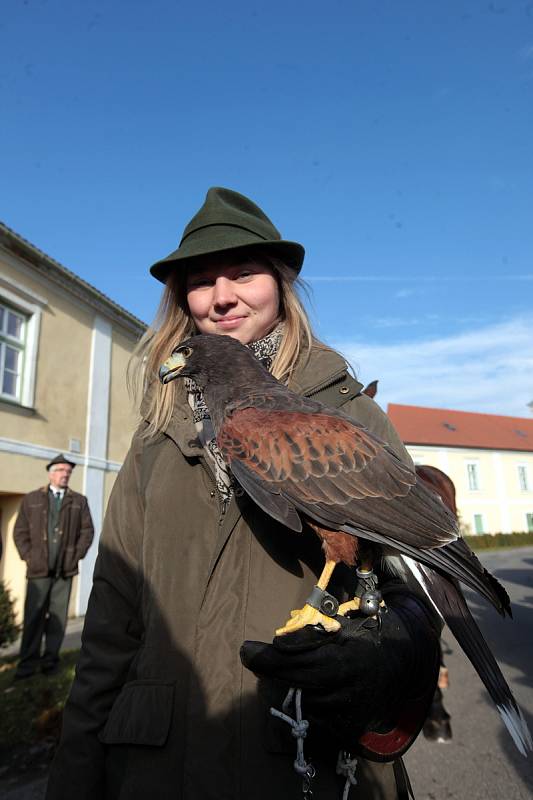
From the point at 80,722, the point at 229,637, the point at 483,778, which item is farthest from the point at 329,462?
the point at 483,778

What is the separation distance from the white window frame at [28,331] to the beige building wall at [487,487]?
40252 millimetres

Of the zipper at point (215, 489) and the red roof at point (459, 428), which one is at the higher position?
the red roof at point (459, 428)

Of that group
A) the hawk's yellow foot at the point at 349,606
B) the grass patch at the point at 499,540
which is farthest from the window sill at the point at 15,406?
the grass patch at the point at 499,540

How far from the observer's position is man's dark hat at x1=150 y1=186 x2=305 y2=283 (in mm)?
2254

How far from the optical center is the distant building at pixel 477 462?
48750 millimetres

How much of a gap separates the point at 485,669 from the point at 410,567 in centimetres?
45

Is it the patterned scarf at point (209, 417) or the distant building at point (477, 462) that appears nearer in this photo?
the patterned scarf at point (209, 417)

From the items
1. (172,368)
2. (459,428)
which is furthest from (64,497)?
(459,428)

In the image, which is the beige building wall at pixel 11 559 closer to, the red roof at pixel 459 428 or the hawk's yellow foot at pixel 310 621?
the hawk's yellow foot at pixel 310 621

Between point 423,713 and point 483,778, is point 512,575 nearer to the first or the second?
point 483,778

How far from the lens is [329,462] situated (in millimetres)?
1986

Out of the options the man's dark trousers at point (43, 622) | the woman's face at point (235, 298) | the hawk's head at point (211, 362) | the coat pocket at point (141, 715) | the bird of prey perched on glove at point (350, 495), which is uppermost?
the woman's face at point (235, 298)

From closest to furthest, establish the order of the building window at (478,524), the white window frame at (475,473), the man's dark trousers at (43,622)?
the man's dark trousers at (43,622) → the building window at (478,524) → the white window frame at (475,473)

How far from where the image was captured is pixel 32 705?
6.18m
